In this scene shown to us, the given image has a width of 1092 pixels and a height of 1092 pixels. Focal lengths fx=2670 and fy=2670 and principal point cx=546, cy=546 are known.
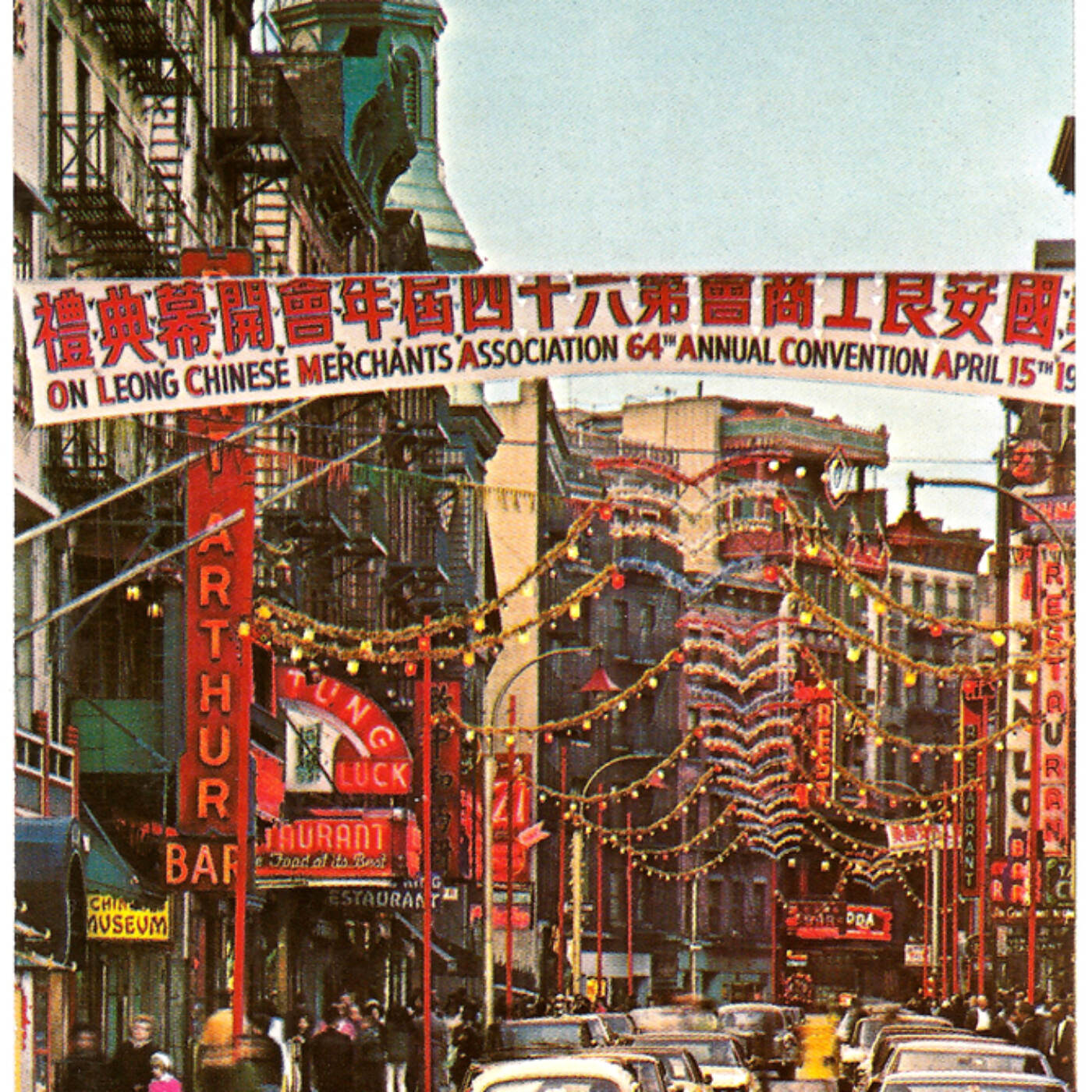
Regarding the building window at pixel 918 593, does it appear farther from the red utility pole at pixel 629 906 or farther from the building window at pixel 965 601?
the red utility pole at pixel 629 906

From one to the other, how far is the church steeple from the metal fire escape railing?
3.85m

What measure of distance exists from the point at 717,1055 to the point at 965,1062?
26.3ft

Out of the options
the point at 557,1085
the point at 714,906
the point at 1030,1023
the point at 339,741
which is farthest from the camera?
the point at 714,906

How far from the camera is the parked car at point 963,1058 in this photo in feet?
76.8

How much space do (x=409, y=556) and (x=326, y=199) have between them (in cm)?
1107

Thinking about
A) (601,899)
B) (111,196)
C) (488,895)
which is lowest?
(601,899)

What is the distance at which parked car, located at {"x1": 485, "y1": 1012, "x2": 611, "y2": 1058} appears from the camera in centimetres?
2791

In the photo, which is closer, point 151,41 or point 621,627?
point 151,41

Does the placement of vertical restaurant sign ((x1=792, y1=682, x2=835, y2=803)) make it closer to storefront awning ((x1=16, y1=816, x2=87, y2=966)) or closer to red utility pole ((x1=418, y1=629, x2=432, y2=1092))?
red utility pole ((x1=418, y1=629, x2=432, y2=1092))

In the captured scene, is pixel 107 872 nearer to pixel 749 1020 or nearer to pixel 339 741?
pixel 339 741

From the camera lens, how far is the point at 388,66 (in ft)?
141

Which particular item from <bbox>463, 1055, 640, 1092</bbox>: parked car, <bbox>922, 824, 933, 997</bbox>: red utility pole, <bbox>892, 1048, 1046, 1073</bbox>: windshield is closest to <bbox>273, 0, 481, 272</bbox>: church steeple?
<bbox>892, 1048, 1046, 1073</bbox>: windshield

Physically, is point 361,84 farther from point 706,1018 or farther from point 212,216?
point 706,1018

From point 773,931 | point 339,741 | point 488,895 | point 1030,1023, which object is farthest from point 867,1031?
point 773,931
